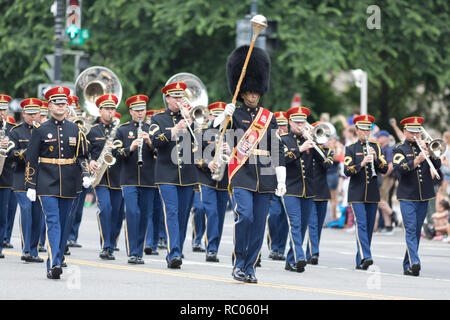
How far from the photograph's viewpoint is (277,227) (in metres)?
15.5

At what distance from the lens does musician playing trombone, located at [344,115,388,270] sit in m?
14.1

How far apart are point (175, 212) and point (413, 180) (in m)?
3.09

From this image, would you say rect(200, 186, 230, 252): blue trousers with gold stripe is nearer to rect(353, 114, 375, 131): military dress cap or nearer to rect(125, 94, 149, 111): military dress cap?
rect(125, 94, 149, 111): military dress cap

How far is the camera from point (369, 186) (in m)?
14.3

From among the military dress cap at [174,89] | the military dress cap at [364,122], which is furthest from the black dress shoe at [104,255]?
the military dress cap at [364,122]

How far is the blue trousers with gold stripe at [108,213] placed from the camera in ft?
48.0

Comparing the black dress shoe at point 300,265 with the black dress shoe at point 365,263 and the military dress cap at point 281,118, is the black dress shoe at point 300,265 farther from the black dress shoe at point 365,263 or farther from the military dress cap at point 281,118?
the military dress cap at point 281,118

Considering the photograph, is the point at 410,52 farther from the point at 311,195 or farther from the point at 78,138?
the point at 78,138

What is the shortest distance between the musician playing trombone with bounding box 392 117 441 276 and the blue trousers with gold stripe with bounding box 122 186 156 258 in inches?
129

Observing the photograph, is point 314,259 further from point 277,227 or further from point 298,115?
point 298,115

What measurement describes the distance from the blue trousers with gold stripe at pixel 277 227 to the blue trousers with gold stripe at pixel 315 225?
2.04 ft

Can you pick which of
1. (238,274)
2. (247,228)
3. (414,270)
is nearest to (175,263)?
(238,274)

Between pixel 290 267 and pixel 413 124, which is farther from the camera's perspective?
pixel 413 124

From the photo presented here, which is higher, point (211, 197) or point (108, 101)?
point (108, 101)
